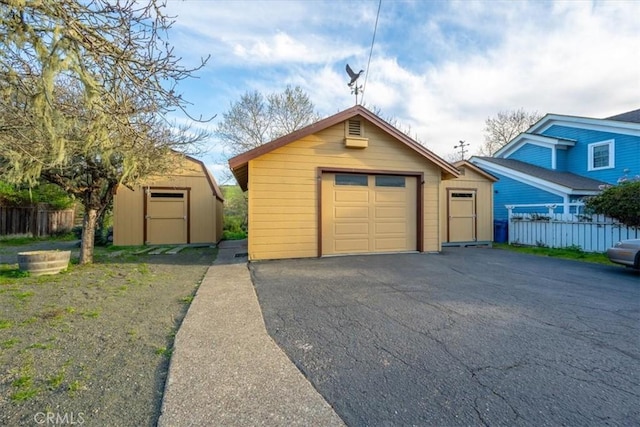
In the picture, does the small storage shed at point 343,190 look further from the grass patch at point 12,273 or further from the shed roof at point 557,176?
the shed roof at point 557,176

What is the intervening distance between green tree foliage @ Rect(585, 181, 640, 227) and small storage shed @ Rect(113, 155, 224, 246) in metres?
13.6

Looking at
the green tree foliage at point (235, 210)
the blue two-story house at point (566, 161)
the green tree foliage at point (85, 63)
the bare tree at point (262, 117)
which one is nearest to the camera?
the green tree foliage at point (85, 63)

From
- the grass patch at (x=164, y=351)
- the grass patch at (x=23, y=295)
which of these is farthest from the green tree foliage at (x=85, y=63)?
the grass patch at (x=164, y=351)

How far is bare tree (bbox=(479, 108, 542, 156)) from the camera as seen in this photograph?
2839cm

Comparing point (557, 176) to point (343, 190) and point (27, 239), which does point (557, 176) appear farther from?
point (27, 239)

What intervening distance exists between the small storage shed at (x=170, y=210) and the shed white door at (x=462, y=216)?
9.92m

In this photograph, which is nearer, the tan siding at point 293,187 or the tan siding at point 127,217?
the tan siding at point 293,187

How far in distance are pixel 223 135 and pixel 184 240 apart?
10.7 metres

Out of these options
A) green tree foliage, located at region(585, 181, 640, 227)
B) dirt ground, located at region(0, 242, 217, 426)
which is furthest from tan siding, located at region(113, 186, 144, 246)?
green tree foliage, located at region(585, 181, 640, 227)

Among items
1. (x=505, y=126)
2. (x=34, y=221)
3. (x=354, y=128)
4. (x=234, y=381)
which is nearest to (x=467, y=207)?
(x=354, y=128)

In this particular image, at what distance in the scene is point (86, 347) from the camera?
9.59ft

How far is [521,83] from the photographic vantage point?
11.1m

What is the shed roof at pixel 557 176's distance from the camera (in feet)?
41.9

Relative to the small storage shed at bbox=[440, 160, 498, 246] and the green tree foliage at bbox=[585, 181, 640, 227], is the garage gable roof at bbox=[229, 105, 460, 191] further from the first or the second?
the green tree foliage at bbox=[585, 181, 640, 227]
